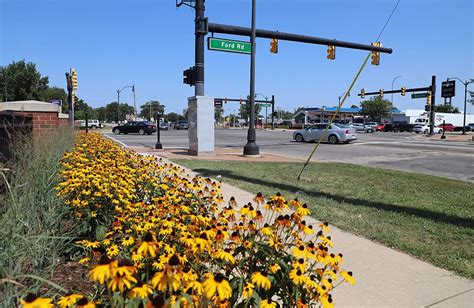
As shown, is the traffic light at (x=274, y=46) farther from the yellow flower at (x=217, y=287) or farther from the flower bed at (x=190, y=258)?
the yellow flower at (x=217, y=287)

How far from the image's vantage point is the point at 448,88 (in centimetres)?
4550

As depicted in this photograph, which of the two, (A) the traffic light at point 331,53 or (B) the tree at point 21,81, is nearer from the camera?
(A) the traffic light at point 331,53

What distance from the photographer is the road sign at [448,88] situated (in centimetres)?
4519

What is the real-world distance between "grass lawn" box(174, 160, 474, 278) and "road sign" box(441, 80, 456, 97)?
39656 mm

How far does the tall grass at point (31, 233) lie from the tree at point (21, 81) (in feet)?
259

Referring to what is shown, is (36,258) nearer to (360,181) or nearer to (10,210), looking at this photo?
(10,210)

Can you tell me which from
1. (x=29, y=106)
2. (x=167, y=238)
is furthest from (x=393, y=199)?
(x=29, y=106)

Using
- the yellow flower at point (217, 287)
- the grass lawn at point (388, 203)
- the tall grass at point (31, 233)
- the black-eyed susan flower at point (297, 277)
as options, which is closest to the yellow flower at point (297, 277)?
the black-eyed susan flower at point (297, 277)

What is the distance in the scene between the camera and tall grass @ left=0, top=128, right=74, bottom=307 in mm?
2458

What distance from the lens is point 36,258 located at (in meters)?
2.88

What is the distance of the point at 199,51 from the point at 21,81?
70.8m

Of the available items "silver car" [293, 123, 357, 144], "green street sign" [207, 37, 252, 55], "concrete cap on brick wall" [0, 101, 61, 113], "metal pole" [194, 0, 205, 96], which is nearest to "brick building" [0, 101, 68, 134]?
"concrete cap on brick wall" [0, 101, 61, 113]

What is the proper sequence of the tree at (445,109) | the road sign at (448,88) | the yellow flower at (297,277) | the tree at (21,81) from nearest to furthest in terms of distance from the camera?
1. the yellow flower at (297,277)
2. the road sign at (448,88)
3. the tree at (21,81)
4. the tree at (445,109)

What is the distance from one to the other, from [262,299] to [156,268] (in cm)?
63
